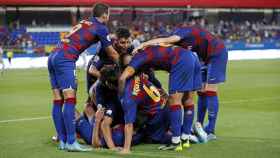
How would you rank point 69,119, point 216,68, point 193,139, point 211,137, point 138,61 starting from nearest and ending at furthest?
point 138,61, point 69,119, point 193,139, point 211,137, point 216,68

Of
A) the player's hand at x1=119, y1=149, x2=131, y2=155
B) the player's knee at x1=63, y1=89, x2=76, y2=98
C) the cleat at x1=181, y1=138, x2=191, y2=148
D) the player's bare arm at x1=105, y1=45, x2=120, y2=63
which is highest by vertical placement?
the player's bare arm at x1=105, y1=45, x2=120, y2=63

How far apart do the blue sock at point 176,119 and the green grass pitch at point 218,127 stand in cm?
29

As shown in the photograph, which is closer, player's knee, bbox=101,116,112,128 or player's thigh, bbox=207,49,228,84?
player's knee, bbox=101,116,112,128

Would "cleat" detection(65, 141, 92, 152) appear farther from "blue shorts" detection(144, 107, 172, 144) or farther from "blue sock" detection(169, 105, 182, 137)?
"blue sock" detection(169, 105, 182, 137)

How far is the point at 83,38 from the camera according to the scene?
28.2 feet

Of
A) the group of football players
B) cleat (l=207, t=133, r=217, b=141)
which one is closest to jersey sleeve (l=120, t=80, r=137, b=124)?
the group of football players

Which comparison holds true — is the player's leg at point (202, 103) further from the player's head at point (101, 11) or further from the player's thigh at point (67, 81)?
the player's thigh at point (67, 81)

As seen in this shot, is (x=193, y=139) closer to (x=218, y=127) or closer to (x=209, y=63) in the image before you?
(x=209, y=63)

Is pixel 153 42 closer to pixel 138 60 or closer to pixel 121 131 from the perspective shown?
pixel 138 60

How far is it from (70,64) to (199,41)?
6.74ft

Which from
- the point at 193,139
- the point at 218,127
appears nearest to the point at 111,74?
the point at 193,139

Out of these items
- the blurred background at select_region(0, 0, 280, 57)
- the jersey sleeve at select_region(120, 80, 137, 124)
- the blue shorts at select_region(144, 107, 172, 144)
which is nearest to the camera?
the jersey sleeve at select_region(120, 80, 137, 124)

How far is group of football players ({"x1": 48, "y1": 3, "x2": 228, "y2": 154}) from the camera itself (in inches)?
329

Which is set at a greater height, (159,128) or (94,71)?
(94,71)
